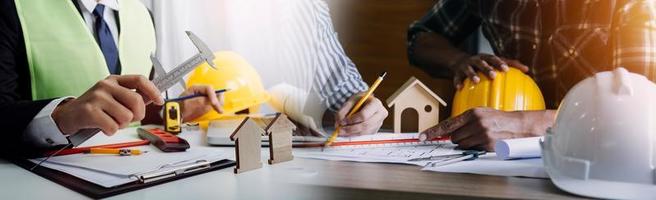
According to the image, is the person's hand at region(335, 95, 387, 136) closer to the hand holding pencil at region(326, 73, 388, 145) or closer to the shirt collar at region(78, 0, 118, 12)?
the hand holding pencil at region(326, 73, 388, 145)

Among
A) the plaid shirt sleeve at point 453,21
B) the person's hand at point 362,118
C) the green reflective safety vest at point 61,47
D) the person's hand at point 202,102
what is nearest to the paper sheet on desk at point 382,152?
the person's hand at point 362,118

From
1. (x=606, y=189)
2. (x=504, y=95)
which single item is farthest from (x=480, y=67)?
(x=606, y=189)

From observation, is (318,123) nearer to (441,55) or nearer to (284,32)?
(284,32)

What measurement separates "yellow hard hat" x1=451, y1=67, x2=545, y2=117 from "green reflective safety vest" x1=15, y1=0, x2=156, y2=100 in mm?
315

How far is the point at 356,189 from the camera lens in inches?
13.5

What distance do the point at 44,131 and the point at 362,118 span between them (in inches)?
10.2

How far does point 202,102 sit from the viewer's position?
0.53 metres

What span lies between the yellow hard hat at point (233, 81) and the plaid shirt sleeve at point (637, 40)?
31 centimetres

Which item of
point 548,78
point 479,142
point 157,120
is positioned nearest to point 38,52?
point 157,120

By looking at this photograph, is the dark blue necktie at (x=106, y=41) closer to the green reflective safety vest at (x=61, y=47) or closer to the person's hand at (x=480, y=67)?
the green reflective safety vest at (x=61, y=47)

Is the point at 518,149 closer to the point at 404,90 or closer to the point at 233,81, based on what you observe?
the point at 404,90

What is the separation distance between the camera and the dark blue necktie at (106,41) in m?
0.60

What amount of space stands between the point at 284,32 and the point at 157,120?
0.28m

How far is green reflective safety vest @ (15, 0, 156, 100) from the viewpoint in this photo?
56cm
